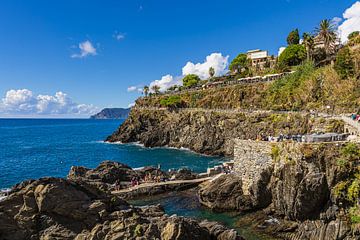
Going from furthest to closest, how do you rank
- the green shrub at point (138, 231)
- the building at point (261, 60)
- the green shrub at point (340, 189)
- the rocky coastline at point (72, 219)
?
1. the building at point (261, 60)
2. the green shrub at point (340, 189)
3. the rocky coastline at point (72, 219)
4. the green shrub at point (138, 231)

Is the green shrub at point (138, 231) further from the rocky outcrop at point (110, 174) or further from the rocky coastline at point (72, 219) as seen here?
the rocky outcrop at point (110, 174)

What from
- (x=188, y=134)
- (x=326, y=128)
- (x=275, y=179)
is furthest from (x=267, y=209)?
(x=188, y=134)

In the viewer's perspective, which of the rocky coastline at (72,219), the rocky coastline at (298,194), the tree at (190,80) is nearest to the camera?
the rocky coastline at (72,219)

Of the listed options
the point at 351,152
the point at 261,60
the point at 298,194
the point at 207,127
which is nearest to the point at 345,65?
the point at 207,127

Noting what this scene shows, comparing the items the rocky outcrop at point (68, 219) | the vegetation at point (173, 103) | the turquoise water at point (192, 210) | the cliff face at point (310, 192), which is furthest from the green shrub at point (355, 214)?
the vegetation at point (173, 103)

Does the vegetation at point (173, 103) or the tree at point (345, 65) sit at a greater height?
the tree at point (345, 65)

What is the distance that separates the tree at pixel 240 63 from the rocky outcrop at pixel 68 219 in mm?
106904

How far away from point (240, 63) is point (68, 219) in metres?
112

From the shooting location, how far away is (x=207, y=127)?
79.2 m

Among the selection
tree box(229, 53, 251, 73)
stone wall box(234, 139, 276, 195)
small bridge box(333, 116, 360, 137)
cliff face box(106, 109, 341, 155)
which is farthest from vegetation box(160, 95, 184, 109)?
stone wall box(234, 139, 276, 195)

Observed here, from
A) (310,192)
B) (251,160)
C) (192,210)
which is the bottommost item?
(192,210)

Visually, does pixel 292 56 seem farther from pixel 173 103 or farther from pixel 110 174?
pixel 110 174

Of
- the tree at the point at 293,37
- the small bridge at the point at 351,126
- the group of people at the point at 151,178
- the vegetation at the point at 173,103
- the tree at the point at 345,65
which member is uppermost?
the tree at the point at 293,37

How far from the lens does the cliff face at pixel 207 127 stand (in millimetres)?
54344
